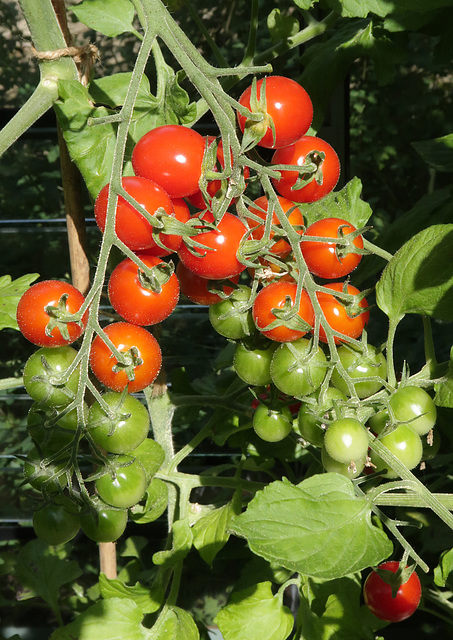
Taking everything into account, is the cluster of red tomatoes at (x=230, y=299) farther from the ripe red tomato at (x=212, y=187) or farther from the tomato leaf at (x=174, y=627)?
the tomato leaf at (x=174, y=627)

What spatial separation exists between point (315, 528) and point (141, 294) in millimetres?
229

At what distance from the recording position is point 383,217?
132cm

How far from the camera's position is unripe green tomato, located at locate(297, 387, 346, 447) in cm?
52

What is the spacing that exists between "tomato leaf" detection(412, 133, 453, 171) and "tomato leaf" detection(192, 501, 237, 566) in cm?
49

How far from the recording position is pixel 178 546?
2.29 ft

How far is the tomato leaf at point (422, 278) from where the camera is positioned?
571 millimetres

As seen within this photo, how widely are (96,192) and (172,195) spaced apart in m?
0.11

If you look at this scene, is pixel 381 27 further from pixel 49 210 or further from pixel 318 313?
pixel 49 210

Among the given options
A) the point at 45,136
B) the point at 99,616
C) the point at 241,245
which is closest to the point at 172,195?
the point at 241,245

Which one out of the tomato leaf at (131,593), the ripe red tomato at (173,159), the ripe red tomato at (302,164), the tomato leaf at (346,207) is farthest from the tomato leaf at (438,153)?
the tomato leaf at (131,593)

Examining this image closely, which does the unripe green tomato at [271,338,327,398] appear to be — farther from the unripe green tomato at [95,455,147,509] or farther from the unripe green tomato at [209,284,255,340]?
the unripe green tomato at [95,455,147,509]

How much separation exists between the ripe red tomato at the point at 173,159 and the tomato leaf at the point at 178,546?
38cm

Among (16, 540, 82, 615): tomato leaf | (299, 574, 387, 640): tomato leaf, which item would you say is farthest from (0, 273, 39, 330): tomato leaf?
(16, 540, 82, 615): tomato leaf

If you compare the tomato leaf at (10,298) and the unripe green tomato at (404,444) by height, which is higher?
the tomato leaf at (10,298)
